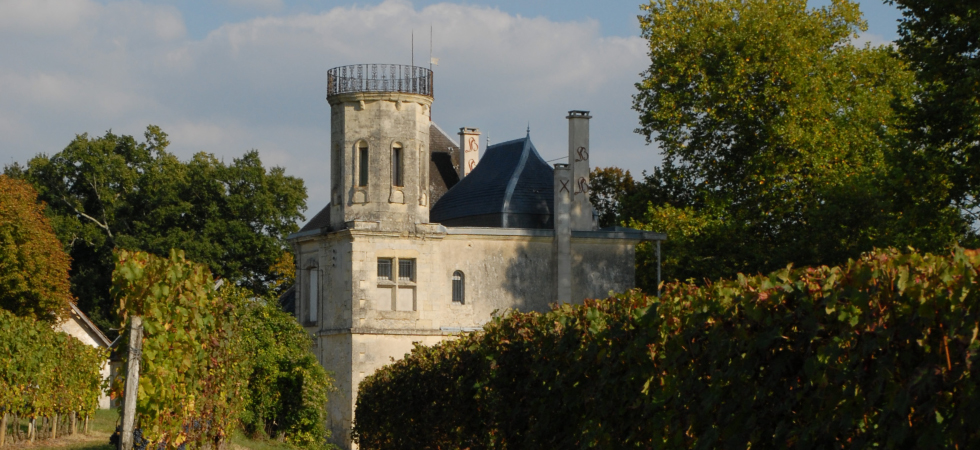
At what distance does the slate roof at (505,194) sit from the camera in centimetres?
3644

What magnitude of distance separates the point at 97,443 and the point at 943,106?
16.5 m

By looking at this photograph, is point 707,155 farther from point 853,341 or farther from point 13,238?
point 853,341

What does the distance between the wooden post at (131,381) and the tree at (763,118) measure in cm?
2601

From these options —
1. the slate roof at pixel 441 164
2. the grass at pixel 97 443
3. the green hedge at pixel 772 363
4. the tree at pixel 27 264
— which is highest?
the slate roof at pixel 441 164

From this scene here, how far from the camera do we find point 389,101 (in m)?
34.3

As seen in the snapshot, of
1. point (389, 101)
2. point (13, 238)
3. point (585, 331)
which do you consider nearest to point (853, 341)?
point (585, 331)

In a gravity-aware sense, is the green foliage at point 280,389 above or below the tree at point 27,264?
below

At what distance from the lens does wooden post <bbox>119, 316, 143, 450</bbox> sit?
37.9ft

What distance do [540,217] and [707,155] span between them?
6581 mm

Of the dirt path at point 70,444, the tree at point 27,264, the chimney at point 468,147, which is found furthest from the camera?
the chimney at point 468,147

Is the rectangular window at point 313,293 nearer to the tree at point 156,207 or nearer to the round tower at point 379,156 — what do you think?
the round tower at point 379,156

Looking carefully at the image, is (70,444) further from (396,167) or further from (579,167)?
(579,167)

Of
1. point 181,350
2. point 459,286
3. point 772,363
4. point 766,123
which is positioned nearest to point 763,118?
point 766,123

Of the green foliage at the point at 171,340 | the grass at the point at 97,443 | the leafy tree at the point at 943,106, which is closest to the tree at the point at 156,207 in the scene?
the grass at the point at 97,443
